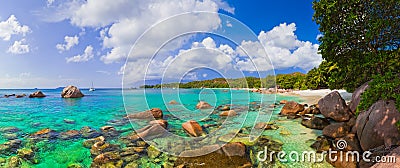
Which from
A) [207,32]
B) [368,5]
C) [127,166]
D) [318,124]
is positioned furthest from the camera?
[318,124]

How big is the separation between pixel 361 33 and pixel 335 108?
4128mm

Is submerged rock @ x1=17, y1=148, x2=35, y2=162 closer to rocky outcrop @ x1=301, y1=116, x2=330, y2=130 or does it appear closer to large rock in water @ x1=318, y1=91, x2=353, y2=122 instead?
rocky outcrop @ x1=301, y1=116, x2=330, y2=130

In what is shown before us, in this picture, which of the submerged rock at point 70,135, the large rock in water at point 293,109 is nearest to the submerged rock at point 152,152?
the submerged rock at point 70,135

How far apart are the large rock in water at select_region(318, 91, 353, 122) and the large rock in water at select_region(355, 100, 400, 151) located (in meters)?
3.21

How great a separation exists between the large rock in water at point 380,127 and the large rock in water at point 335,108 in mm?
3211

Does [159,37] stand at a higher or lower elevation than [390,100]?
higher

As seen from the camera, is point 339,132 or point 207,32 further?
point 339,132

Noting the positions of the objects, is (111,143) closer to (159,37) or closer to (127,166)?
(127,166)

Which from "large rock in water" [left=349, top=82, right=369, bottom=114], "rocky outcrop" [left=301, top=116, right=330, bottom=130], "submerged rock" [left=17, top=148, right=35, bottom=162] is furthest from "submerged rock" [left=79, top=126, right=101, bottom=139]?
"large rock in water" [left=349, top=82, right=369, bottom=114]

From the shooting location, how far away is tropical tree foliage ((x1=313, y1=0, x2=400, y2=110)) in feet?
19.9

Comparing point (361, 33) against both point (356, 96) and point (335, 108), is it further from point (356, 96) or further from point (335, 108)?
point (335, 108)

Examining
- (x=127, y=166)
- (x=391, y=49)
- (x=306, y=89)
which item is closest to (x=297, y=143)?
(x=391, y=49)

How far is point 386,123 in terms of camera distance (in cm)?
521

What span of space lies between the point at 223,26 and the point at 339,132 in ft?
17.3
